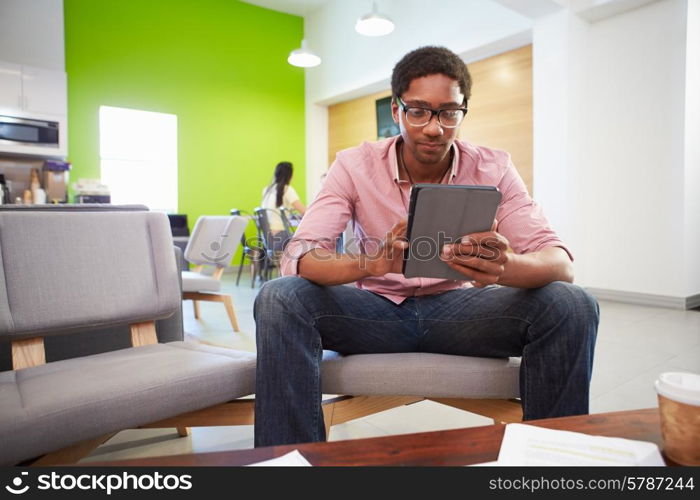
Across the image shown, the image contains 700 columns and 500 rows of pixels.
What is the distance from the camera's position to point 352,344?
113cm

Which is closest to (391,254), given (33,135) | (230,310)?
(230,310)

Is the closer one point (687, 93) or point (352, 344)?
point (352, 344)

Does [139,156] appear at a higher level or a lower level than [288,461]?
higher

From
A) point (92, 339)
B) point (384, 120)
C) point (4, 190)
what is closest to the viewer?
point (92, 339)

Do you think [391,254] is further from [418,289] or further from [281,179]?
[281,179]

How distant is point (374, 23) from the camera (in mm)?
4543

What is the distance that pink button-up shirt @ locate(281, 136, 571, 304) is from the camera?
124cm

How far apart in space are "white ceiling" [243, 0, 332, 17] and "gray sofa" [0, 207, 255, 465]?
19.0ft

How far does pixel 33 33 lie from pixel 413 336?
201 inches

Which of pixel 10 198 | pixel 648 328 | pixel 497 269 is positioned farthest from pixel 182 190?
pixel 497 269

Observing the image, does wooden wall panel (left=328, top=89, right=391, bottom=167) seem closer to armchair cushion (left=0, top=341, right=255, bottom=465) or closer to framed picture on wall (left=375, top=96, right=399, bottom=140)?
framed picture on wall (left=375, top=96, right=399, bottom=140)

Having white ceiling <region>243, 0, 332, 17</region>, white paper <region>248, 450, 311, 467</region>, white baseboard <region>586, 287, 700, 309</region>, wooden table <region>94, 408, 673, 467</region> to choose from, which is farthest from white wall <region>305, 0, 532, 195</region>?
white paper <region>248, 450, 311, 467</region>

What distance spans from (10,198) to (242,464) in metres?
5.07
